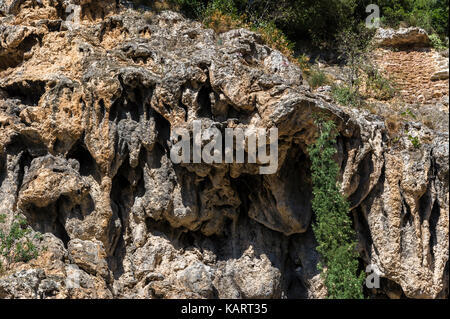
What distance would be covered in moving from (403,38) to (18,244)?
33.4ft

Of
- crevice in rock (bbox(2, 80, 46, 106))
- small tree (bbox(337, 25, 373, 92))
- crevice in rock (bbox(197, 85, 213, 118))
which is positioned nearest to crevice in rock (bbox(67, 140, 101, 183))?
crevice in rock (bbox(2, 80, 46, 106))

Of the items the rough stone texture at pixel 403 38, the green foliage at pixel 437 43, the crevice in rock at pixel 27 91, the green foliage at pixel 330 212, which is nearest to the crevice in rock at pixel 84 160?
the crevice in rock at pixel 27 91

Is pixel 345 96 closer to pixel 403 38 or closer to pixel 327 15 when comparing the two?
Answer: pixel 403 38

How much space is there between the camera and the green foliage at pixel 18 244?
34.1ft

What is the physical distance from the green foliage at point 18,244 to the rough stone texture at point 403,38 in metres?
9.52

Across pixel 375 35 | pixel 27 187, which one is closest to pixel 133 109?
pixel 27 187

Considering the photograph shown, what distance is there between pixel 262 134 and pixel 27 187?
4.23 m

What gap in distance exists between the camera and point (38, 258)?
1044cm

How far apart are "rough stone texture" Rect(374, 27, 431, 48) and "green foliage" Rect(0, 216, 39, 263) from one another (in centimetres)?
952

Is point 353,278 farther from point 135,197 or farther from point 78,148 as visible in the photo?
point 78,148

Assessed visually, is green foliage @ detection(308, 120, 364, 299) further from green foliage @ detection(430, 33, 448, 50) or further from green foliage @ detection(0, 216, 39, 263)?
green foliage @ detection(430, 33, 448, 50)

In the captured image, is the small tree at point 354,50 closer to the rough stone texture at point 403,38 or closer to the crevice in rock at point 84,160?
the rough stone texture at point 403,38

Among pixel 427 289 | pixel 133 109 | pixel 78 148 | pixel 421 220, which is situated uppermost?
pixel 133 109

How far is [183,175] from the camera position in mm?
11531
